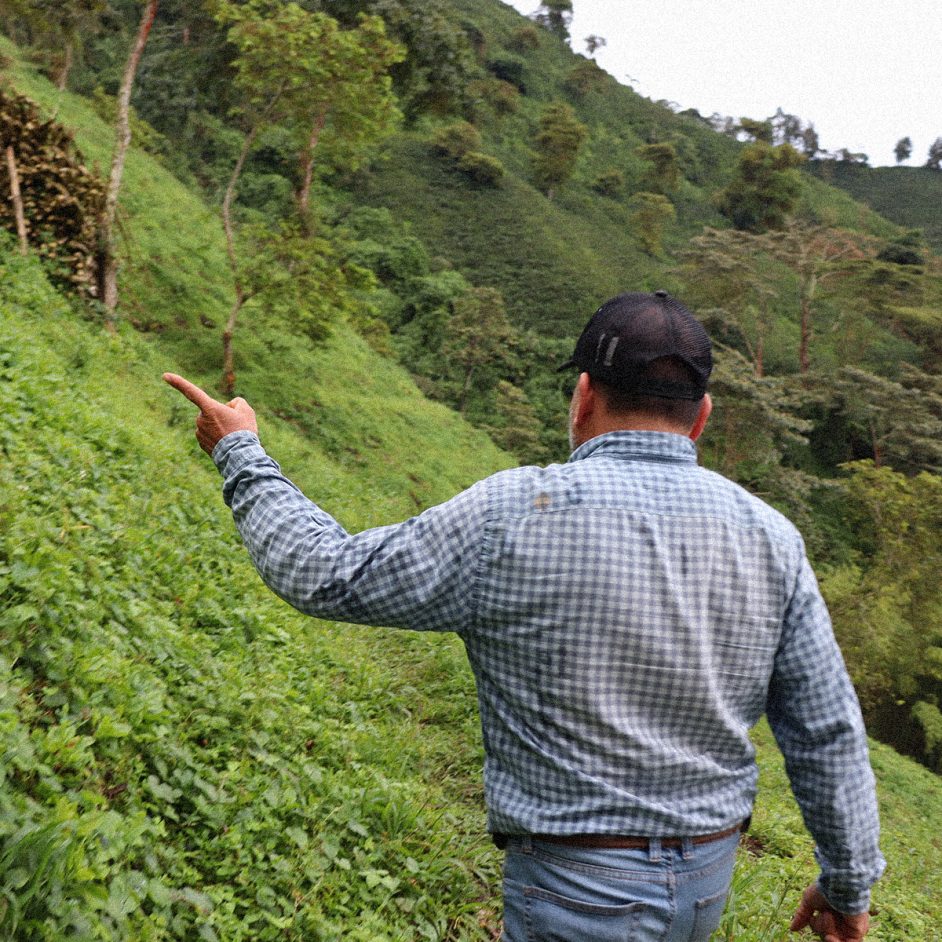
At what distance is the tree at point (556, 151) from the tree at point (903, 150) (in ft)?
139

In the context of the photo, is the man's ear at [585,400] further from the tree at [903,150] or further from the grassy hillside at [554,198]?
the tree at [903,150]

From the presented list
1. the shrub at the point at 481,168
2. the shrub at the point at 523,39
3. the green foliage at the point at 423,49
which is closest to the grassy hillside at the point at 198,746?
the green foliage at the point at 423,49

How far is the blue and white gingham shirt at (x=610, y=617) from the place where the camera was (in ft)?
4.88

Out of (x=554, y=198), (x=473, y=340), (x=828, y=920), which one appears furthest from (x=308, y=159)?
(x=554, y=198)

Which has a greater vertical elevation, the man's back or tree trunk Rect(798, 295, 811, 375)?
tree trunk Rect(798, 295, 811, 375)

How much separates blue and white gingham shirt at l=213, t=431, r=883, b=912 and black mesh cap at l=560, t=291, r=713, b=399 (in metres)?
0.10

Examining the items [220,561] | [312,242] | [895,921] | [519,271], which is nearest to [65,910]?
[220,561]

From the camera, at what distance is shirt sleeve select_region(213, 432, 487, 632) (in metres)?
1.52

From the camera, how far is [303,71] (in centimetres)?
1209

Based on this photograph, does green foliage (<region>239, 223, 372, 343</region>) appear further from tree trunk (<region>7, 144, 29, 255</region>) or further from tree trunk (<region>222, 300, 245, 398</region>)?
tree trunk (<region>7, 144, 29, 255</region>)

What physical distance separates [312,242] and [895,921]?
10980 millimetres

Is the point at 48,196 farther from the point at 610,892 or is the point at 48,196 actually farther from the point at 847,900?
the point at 847,900

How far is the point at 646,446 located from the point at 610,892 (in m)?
0.83

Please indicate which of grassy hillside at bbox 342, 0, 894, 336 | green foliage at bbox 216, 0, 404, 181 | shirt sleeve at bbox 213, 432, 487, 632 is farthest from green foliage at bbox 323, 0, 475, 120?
shirt sleeve at bbox 213, 432, 487, 632
